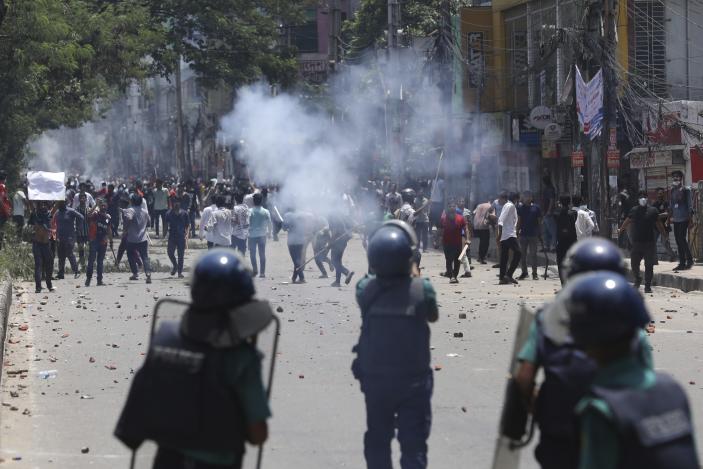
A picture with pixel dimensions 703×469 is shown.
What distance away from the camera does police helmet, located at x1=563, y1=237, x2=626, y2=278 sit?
4453 mm

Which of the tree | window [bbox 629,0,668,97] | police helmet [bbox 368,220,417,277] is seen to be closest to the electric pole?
window [bbox 629,0,668,97]

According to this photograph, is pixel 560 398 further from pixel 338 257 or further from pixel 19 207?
pixel 19 207

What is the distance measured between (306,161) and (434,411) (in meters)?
33.2

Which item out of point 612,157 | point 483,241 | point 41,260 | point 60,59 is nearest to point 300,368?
point 41,260

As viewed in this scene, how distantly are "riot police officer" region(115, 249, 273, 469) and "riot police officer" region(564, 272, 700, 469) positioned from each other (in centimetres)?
124

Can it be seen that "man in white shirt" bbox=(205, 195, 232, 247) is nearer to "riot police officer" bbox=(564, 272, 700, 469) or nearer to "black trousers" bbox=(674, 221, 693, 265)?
"black trousers" bbox=(674, 221, 693, 265)

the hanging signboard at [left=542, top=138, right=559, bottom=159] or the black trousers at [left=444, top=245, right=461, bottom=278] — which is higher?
the hanging signboard at [left=542, top=138, right=559, bottom=159]

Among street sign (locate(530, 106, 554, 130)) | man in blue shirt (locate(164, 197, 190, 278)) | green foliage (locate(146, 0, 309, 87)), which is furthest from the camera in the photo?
green foliage (locate(146, 0, 309, 87))

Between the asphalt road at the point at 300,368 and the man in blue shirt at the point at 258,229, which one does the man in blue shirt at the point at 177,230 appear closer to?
the man in blue shirt at the point at 258,229

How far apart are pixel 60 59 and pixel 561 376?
24.4m

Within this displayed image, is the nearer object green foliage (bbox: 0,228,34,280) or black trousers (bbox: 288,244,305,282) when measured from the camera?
green foliage (bbox: 0,228,34,280)

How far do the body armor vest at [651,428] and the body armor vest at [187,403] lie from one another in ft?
4.66

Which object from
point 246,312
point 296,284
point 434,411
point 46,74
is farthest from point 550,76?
point 246,312

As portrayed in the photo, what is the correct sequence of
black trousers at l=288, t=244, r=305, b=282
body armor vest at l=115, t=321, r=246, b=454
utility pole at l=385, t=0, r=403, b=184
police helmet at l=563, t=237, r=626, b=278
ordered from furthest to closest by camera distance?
utility pole at l=385, t=0, r=403, b=184, black trousers at l=288, t=244, r=305, b=282, police helmet at l=563, t=237, r=626, b=278, body armor vest at l=115, t=321, r=246, b=454
